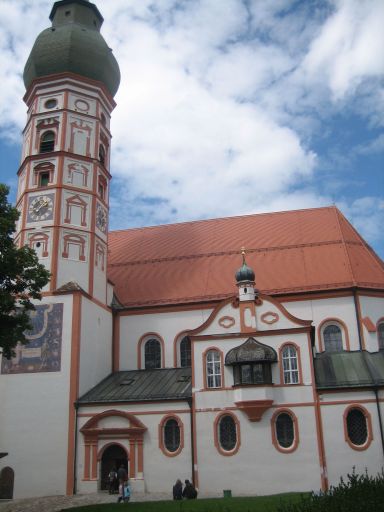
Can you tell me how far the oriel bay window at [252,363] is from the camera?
2575 centimetres

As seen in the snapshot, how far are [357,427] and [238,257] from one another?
1265 centimetres

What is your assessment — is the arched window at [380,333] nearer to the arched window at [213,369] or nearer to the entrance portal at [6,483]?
the arched window at [213,369]

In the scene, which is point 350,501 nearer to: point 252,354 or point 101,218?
point 252,354

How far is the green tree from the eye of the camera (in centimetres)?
1798

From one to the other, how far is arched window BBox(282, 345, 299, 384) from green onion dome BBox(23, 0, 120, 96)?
19.1 meters

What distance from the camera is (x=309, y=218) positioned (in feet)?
120

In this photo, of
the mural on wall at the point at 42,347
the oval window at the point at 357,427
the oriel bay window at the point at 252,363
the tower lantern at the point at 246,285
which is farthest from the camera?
the mural on wall at the point at 42,347

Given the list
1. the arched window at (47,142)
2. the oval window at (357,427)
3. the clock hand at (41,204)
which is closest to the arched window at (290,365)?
the oval window at (357,427)

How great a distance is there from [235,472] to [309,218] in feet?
56.8

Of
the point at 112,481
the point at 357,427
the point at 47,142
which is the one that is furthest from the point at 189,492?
the point at 47,142

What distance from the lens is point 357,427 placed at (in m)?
24.8

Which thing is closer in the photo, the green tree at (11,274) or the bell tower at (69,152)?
the green tree at (11,274)

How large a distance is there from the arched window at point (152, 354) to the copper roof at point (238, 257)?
87.0 inches

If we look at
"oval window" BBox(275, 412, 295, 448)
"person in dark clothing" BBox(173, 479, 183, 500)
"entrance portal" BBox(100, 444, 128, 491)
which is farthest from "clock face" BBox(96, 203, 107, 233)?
"person in dark clothing" BBox(173, 479, 183, 500)
